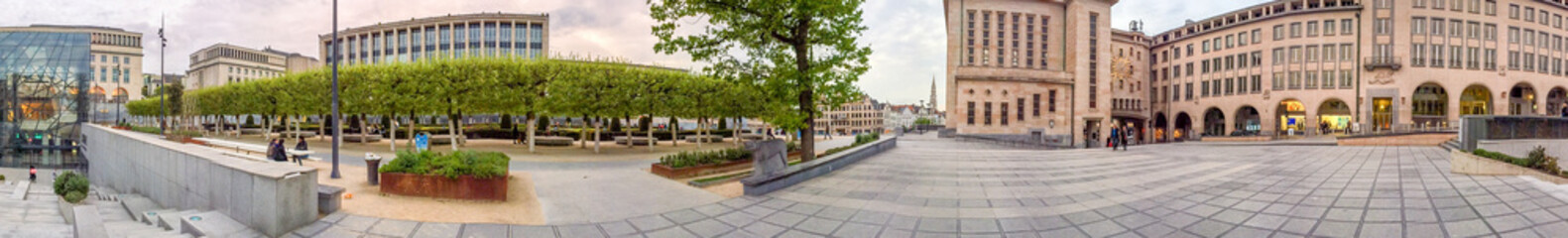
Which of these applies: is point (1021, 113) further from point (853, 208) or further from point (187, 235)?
point (187, 235)

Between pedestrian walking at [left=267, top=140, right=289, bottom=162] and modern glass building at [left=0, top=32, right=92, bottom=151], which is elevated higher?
modern glass building at [left=0, top=32, right=92, bottom=151]

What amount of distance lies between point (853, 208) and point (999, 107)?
4287cm

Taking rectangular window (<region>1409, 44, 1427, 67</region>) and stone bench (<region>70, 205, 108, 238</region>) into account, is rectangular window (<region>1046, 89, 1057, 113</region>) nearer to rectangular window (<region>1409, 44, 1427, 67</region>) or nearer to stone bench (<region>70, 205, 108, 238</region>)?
rectangular window (<region>1409, 44, 1427, 67</region>)

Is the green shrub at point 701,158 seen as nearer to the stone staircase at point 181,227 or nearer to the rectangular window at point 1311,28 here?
the stone staircase at point 181,227

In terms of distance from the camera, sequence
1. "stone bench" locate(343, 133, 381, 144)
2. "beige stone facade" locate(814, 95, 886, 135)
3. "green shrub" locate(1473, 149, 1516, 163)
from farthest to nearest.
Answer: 1. "beige stone facade" locate(814, 95, 886, 135)
2. "stone bench" locate(343, 133, 381, 144)
3. "green shrub" locate(1473, 149, 1516, 163)

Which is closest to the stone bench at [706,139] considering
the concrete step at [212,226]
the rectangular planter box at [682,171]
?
the rectangular planter box at [682,171]

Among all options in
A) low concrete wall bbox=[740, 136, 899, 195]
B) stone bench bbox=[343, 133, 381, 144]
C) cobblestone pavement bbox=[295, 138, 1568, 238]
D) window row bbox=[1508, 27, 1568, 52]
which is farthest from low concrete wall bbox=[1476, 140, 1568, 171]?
stone bench bbox=[343, 133, 381, 144]

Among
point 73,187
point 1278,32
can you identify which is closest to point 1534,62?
point 1278,32

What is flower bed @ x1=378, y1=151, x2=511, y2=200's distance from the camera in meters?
9.38

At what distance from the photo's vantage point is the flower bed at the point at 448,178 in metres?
9.38

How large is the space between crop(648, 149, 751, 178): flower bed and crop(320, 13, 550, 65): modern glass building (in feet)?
220

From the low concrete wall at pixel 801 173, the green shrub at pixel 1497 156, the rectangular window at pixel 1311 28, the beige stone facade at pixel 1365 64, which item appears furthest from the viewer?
the rectangular window at pixel 1311 28

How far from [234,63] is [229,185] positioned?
461ft

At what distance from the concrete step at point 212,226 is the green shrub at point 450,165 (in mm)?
2468
